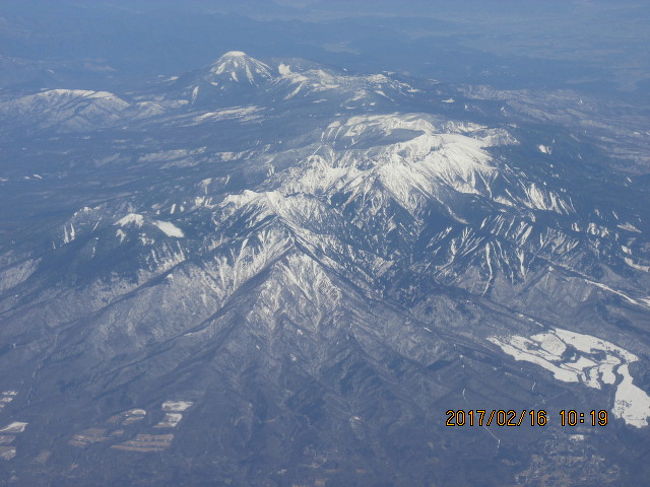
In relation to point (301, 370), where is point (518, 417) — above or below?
above

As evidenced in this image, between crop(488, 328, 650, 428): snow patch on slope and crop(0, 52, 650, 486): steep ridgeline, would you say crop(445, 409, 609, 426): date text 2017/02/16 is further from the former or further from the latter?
crop(488, 328, 650, 428): snow patch on slope

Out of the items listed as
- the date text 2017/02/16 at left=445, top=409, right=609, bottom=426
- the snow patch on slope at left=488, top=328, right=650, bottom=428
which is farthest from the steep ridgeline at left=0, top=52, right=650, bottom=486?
the date text 2017/02/16 at left=445, top=409, right=609, bottom=426

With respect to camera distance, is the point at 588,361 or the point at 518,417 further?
the point at 588,361

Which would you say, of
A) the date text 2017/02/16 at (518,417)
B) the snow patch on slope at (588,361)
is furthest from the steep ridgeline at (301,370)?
the date text 2017/02/16 at (518,417)

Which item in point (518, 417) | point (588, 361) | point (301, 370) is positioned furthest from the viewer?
point (588, 361)

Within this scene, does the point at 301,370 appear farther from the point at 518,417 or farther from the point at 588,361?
the point at 588,361

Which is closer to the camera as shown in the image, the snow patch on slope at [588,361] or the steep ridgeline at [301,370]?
the steep ridgeline at [301,370]

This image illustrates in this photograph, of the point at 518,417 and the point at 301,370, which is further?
the point at 301,370

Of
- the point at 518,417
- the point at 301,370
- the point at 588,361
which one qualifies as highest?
the point at 588,361

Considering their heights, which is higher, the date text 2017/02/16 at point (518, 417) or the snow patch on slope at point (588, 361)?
the snow patch on slope at point (588, 361)

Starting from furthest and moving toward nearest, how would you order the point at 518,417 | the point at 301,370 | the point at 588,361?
the point at 588,361, the point at 301,370, the point at 518,417

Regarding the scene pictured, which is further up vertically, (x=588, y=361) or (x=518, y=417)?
(x=588, y=361)

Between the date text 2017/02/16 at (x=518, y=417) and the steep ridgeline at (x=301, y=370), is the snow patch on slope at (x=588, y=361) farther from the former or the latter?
the date text 2017/02/16 at (x=518, y=417)

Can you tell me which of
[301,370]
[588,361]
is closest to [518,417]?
[588,361]
